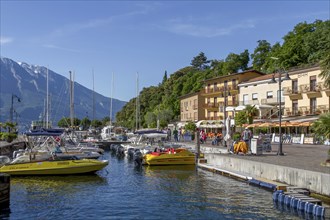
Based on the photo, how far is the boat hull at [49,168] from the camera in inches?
1099

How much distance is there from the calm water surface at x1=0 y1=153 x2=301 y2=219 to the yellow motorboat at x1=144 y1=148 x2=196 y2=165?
548cm

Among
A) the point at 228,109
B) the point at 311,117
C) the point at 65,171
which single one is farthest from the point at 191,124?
the point at 65,171

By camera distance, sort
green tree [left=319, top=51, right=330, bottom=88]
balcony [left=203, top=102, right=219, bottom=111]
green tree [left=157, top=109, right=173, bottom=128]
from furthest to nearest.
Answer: green tree [left=157, top=109, right=173, bottom=128]
balcony [left=203, top=102, right=219, bottom=111]
green tree [left=319, top=51, right=330, bottom=88]

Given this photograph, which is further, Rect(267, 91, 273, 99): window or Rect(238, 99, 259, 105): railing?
Rect(238, 99, 259, 105): railing

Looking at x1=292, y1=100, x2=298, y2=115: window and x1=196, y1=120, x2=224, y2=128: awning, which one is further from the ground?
x1=292, y1=100, x2=298, y2=115: window

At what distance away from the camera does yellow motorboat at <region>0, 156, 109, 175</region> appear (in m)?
27.9

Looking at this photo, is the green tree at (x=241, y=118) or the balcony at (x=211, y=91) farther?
the balcony at (x=211, y=91)

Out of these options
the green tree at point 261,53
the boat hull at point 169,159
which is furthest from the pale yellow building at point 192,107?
the boat hull at point 169,159

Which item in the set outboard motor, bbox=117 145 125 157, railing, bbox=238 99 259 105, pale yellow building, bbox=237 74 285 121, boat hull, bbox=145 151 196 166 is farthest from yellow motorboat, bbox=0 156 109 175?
railing, bbox=238 99 259 105

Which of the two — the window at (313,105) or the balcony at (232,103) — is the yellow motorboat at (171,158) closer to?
the window at (313,105)

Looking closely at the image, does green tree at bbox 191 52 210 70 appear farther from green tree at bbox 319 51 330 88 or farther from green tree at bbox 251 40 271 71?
green tree at bbox 319 51 330 88

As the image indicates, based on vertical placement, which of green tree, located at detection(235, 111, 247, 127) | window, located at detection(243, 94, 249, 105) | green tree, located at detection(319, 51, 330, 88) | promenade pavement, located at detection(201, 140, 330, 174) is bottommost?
promenade pavement, located at detection(201, 140, 330, 174)

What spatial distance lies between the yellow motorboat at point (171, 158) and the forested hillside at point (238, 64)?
13392 mm

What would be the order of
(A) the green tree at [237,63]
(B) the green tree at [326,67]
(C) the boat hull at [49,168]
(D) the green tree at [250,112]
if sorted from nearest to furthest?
(B) the green tree at [326,67], (C) the boat hull at [49,168], (D) the green tree at [250,112], (A) the green tree at [237,63]
